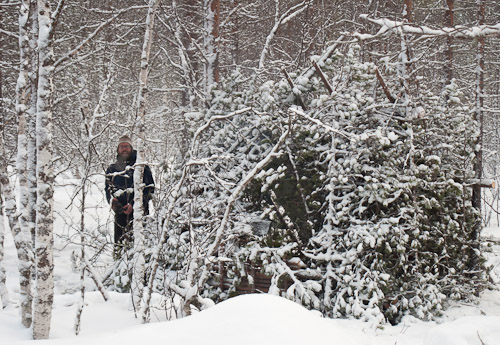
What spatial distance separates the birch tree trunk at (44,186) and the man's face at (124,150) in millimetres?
3079

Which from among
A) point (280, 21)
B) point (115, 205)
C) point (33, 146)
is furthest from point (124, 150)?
point (280, 21)

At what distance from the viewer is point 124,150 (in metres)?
6.88

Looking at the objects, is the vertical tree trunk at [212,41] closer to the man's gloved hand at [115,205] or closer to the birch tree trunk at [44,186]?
the man's gloved hand at [115,205]

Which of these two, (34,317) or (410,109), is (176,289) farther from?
(410,109)

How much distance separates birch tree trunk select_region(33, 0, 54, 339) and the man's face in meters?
3.08

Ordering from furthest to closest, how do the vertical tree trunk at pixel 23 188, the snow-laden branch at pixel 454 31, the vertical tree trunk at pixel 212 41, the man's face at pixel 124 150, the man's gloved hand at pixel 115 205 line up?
the vertical tree trunk at pixel 212 41, the man's face at pixel 124 150, the man's gloved hand at pixel 115 205, the vertical tree trunk at pixel 23 188, the snow-laden branch at pixel 454 31

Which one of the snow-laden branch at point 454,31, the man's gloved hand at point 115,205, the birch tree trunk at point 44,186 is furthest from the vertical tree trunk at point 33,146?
the snow-laden branch at point 454,31

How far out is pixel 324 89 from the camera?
6.55m

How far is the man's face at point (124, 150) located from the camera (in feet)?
22.5

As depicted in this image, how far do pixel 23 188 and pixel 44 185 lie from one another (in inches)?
42.0

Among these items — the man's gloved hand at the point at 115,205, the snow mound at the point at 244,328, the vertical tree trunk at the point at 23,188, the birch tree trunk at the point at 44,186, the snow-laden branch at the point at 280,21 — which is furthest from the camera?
the snow-laden branch at the point at 280,21

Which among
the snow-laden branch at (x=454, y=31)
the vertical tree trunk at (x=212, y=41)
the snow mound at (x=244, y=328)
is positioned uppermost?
the vertical tree trunk at (x=212, y=41)

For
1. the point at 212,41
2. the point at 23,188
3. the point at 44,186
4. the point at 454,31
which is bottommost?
the point at 23,188

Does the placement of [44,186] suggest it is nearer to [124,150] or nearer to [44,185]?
[44,185]
